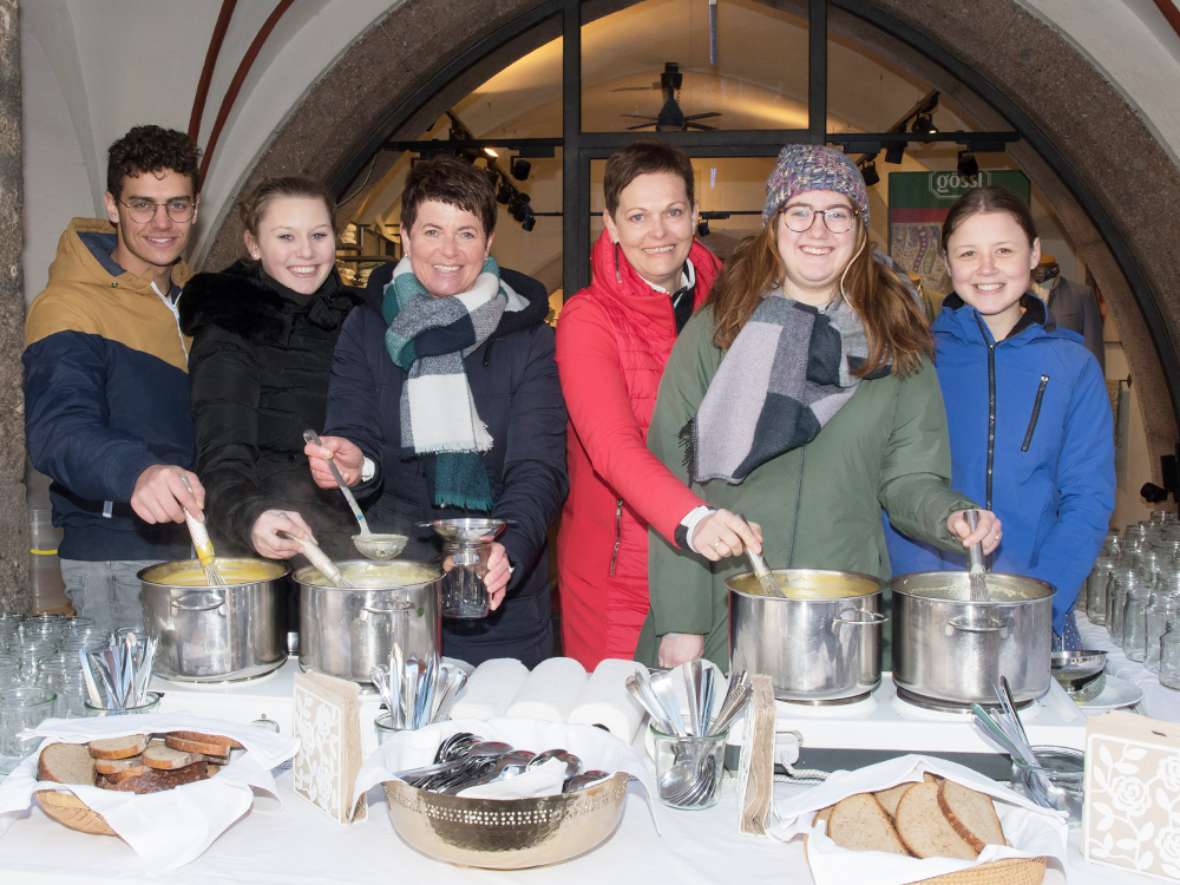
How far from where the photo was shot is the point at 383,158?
653cm

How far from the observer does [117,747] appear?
178 cm

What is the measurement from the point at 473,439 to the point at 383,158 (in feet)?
13.8

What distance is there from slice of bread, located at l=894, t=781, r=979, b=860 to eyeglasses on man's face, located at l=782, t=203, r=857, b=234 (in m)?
1.21

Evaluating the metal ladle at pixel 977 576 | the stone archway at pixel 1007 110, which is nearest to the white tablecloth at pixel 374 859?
the metal ladle at pixel 977 576

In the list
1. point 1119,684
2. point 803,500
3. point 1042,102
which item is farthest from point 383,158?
point 1119,684

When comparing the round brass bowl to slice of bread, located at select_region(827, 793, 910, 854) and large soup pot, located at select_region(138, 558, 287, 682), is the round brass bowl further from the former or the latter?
large soup pot, located at select_region(138, 558, 287, 682)

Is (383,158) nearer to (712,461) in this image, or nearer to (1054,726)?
(712,461)

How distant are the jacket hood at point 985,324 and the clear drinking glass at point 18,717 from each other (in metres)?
2.13

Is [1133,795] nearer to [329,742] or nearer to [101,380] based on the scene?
[329,742]

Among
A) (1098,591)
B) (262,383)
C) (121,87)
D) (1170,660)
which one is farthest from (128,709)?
(121,87)

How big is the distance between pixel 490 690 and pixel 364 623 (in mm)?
250

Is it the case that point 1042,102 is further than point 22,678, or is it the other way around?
point 1042,102

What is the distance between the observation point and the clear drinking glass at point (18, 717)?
2033mm

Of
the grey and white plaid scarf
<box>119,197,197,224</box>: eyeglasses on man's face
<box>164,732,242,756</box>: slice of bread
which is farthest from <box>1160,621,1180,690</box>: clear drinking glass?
<box>119,197,197,224</box>: eyeglasses on man's face
